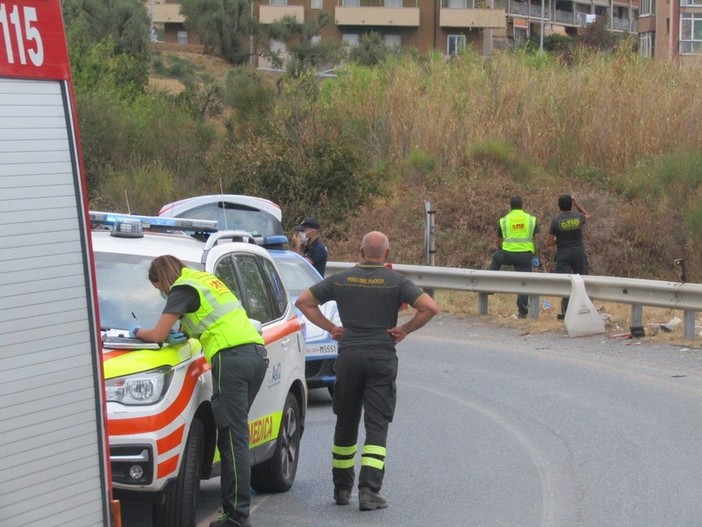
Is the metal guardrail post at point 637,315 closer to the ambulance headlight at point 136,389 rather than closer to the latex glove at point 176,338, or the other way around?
the latex glove at point 176,338

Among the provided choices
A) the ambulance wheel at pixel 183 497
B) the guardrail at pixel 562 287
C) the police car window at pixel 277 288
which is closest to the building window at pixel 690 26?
the guardrail at pixel 562 287

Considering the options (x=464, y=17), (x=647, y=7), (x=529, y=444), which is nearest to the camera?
(x=529, y=444)

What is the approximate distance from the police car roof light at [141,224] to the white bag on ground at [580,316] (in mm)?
9153

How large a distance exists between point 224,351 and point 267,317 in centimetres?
155

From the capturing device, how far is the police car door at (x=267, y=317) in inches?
315

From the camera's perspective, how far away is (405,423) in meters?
11.4

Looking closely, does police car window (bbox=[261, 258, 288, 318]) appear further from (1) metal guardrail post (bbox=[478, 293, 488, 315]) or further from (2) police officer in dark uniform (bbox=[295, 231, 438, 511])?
(1) metal guardrail post (bbox=[478, 293, 488, 315])

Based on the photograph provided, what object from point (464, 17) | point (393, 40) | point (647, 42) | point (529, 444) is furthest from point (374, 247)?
point (647, 42)

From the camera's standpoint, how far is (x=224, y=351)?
6996 millimetres

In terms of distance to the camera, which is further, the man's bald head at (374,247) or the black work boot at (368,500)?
the man's bald head at (374,247)

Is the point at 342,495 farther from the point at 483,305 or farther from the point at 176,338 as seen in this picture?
the point at 483,305

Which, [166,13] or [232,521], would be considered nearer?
[232,521]

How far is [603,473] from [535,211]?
1759 cm

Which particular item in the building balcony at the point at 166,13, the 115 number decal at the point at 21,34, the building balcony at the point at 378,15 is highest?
the building balcony at the point at 166,13
